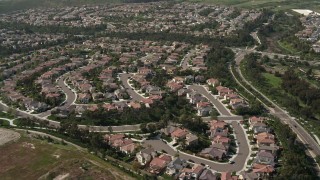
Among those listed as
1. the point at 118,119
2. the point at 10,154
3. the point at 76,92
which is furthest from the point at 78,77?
the point at 10,154

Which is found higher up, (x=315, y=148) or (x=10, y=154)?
(x=10, y=154)

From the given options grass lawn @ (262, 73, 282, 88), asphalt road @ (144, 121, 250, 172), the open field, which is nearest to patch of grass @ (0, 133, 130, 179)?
the open field

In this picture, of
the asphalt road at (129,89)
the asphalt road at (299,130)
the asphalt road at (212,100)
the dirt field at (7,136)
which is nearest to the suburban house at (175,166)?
the asphalt road at (299,130)

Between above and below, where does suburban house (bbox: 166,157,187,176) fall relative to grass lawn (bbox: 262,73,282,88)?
above

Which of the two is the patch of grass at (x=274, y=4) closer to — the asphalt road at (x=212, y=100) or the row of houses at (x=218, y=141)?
the asphalt road at (x=212, y=100)

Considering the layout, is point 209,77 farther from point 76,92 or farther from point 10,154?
point 10,154

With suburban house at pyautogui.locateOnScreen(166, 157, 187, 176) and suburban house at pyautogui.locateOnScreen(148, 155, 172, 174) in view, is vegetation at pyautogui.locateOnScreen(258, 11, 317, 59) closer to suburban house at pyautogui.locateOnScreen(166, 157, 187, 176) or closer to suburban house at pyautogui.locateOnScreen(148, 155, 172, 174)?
suburban house at pyautogui.locateOnScreen(166, 157, 187, 176)
